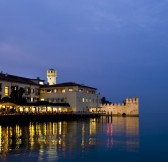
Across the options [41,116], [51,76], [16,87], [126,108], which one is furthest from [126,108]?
[41,116]

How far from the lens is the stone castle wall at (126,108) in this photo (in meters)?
115

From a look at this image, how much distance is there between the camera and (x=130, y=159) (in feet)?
89.2

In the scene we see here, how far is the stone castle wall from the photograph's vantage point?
114562mm

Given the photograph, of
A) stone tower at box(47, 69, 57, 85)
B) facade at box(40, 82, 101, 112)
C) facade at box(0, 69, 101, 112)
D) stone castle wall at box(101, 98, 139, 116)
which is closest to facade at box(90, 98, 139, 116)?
stone castle wall at box(101, 98, 139, 116)

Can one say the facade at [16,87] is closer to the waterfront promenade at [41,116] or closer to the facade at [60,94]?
the facade at [60,94]

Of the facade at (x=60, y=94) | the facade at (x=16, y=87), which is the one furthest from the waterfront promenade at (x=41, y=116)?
the facade at (x=16, y=87)

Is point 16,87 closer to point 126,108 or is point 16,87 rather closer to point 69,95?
point 69,95

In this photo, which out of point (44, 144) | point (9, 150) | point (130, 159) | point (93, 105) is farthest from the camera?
point (93, 105)

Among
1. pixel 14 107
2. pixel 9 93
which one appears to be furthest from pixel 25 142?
pixel 9 93

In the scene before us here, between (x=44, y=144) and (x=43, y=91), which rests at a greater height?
(x=43, y=91)

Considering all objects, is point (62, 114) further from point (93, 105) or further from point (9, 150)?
point (9, 150)

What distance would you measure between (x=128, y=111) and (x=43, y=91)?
32.0 m

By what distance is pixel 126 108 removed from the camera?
4560 inches

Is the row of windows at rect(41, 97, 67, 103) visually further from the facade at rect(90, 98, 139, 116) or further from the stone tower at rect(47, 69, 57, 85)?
the facade at rect(90, 98, 139, 116)
